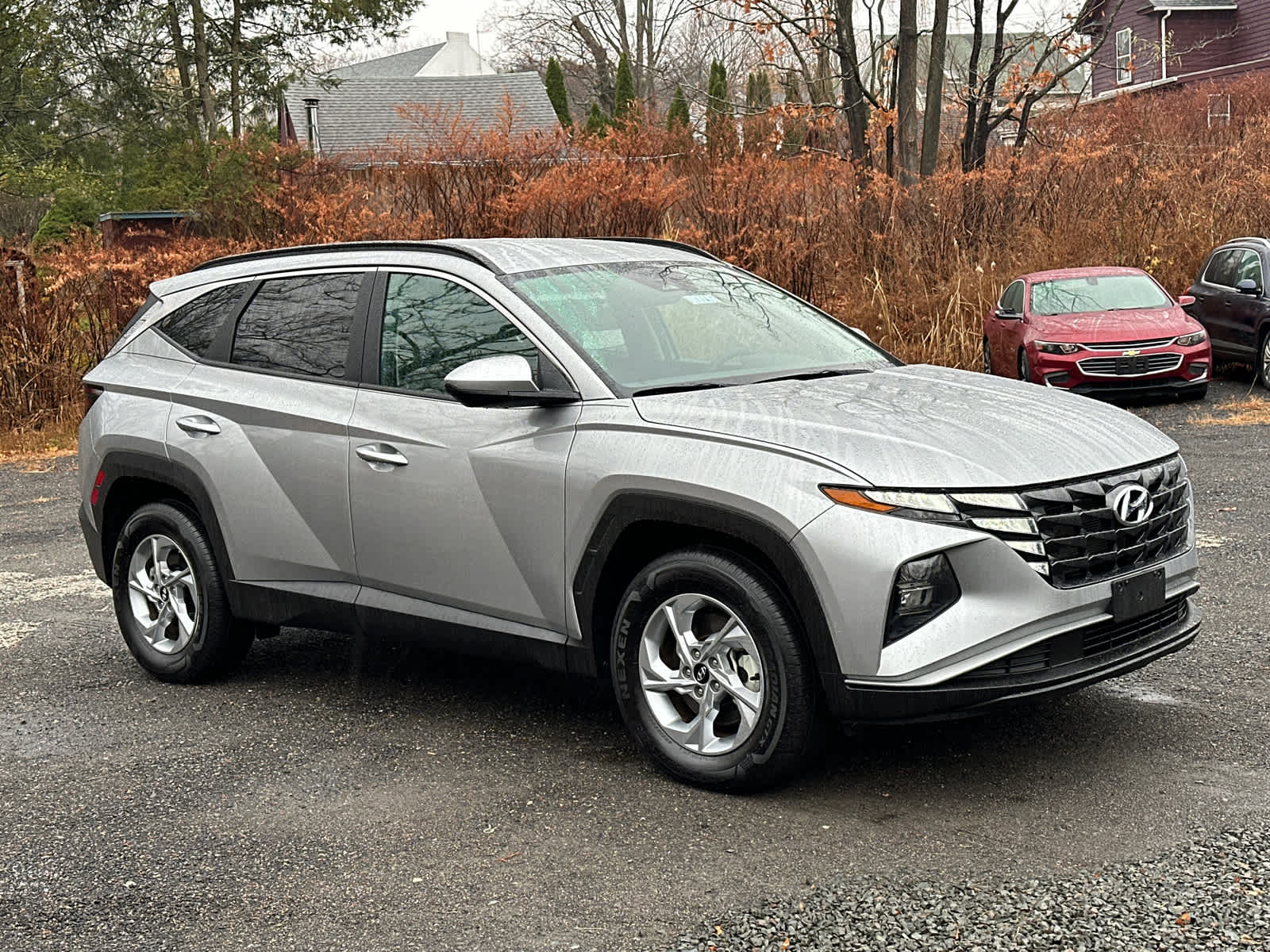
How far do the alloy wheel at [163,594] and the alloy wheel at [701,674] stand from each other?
7.90ft

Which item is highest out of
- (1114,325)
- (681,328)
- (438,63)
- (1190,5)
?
(438,63)

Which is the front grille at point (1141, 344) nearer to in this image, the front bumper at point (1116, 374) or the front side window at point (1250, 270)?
the front bumper at point (1116, 374)

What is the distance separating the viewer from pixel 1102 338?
15516mm

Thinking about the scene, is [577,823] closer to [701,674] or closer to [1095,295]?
[701,674]

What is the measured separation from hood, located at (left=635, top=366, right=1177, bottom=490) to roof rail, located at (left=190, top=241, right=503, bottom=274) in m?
1.02

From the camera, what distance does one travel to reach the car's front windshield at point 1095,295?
636 inches

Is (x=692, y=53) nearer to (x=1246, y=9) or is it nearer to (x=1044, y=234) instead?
(x=1246, y=9)

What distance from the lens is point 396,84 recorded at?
54.7 metres

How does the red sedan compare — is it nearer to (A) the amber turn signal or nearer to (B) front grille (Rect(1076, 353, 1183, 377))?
(B) front grille (Rect(1076, 353, 1183, 377))

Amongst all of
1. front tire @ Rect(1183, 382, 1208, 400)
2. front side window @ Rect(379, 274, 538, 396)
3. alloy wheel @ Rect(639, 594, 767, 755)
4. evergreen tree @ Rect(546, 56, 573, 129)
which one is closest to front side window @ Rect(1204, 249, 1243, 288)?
front tire @ Rect(1183, 382, 1208, 400)

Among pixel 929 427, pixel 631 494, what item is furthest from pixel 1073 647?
pixel 631 494

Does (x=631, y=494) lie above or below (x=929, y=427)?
below

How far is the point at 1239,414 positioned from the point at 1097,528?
11.1 m

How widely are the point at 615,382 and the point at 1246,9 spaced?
45755mm
